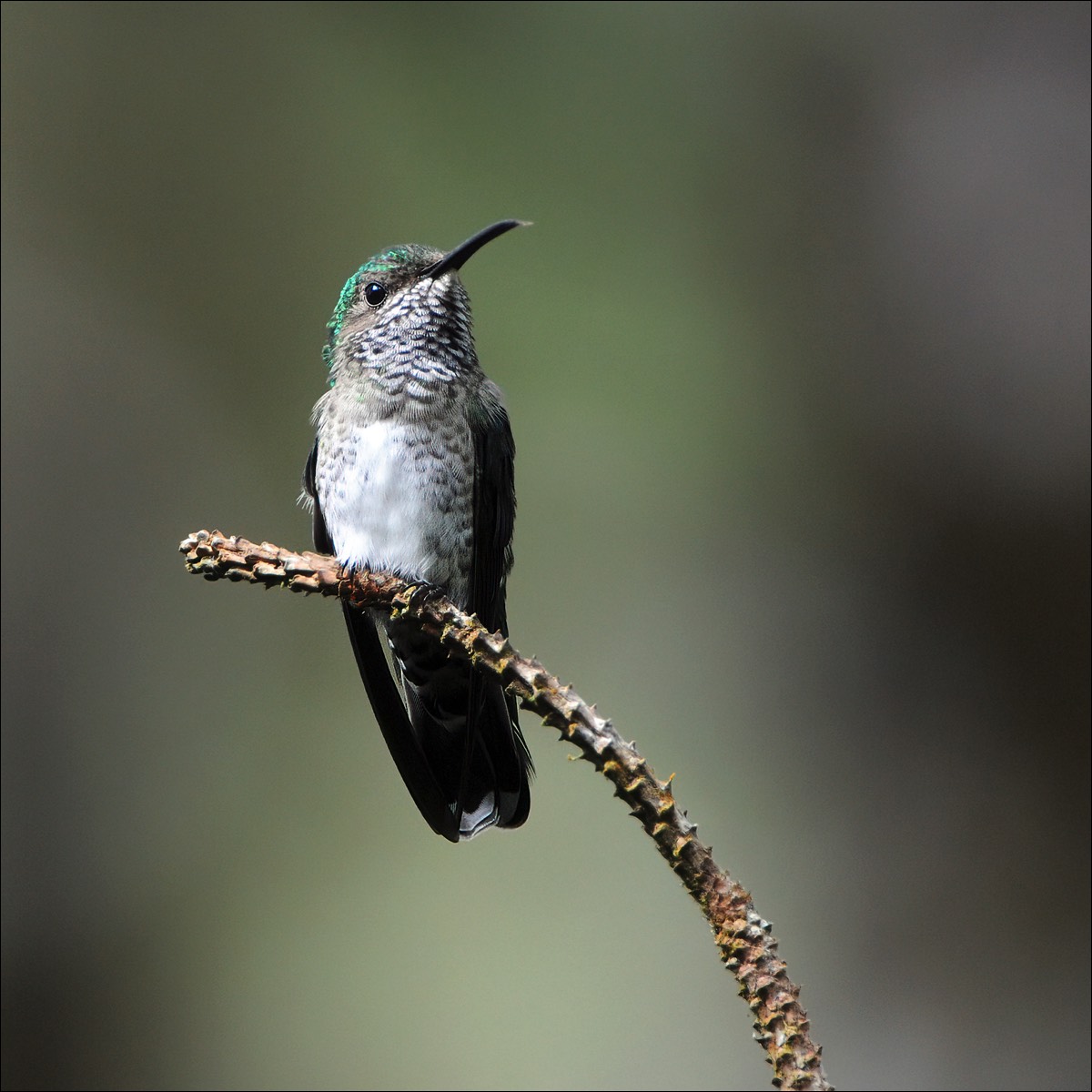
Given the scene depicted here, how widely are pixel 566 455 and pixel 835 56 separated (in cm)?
243

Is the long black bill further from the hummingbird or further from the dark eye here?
the dark eye

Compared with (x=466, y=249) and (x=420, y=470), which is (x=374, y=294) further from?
(x=420, y=470)

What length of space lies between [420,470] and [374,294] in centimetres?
61

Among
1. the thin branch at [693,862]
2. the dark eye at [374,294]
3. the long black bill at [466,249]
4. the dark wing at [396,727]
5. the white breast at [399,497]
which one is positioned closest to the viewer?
the thin branch at [693,862]

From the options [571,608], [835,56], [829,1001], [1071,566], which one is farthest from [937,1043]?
[835,56]

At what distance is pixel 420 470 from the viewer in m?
2.68

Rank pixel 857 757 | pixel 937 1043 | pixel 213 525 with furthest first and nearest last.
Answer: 1. pixel 213 525
2. pixel 857 757
3. pixel 937 1043

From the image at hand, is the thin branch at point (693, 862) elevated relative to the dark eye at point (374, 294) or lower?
lower

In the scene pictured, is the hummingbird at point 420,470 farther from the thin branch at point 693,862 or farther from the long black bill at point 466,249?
the thin branch at point 693,862

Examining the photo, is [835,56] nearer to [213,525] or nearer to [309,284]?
[309,284]

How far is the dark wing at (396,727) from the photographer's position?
2223 millimetres

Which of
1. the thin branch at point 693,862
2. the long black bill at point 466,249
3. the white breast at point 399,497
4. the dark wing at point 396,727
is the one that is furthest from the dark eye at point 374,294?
the thin branch at point 693,862

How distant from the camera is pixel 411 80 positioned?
19.0 ft

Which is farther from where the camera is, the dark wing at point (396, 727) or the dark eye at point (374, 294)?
the dark eye at point (374, 294)
